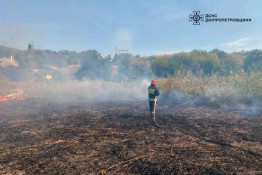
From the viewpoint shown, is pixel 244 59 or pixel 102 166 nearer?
pixel 102 166

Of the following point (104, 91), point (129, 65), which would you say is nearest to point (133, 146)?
point (104, 91)

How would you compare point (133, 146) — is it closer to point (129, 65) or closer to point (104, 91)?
point (104, 91)

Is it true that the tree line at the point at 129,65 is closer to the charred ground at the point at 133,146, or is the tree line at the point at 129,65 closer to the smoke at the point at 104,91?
the smoke at the point at 104,91

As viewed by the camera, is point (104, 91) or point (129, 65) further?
point (129, 65)

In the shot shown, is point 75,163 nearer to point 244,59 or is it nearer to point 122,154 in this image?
point 122,154

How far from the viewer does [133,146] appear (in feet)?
17.3

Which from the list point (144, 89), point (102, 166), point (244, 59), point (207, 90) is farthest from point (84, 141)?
point (244, 59)

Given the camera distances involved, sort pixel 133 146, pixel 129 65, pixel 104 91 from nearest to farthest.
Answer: pixel 133 146 < pixel 104 91 < pixel 129 65

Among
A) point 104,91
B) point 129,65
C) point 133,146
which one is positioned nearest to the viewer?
point 133,146

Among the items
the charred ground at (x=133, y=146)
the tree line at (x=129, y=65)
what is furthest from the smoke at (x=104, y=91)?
the charred ground at (x=133, y=146)

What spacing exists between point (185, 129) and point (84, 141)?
389cm

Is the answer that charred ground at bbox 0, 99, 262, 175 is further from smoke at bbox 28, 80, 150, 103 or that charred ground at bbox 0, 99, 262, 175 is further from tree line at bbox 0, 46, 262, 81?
tree line at bbox 0, 46, 262, 81

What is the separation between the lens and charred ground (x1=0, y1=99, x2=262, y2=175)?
400 cm

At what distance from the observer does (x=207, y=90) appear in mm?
12766
